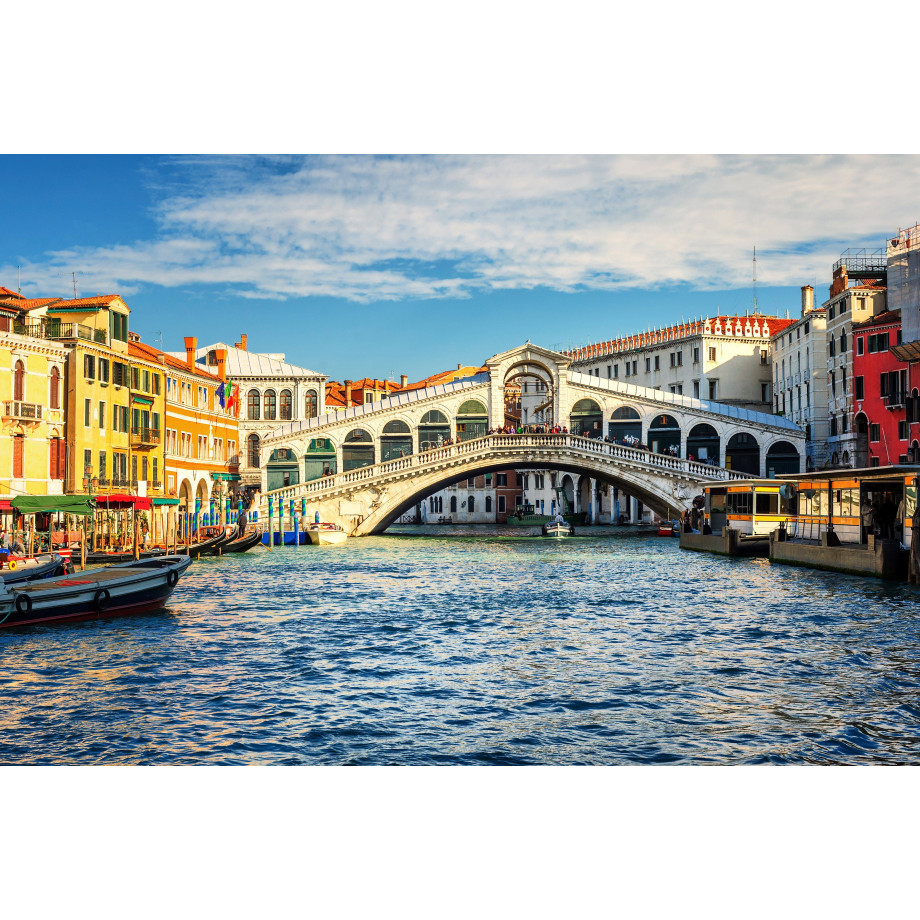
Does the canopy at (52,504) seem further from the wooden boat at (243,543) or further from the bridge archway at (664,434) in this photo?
the bridge archway at (664,434)

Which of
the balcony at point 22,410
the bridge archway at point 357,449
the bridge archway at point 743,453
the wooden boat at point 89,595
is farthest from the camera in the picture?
the bridge archway at point 357,449

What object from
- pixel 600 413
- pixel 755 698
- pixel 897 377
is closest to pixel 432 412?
pixel 600 413

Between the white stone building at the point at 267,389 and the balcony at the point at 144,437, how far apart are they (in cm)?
1100

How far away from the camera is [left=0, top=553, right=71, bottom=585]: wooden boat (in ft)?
44.8

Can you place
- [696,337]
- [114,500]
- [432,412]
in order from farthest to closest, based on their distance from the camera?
[696,337], [432,412], [114,500]

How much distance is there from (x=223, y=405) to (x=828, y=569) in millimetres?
18950

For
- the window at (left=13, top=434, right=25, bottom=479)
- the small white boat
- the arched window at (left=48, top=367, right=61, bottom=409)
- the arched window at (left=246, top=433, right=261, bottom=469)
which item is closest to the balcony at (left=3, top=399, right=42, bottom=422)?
the window at (left=13, top=434, right=25, bottom=479)

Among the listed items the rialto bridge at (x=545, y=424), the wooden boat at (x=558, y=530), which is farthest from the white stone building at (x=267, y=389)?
the wooden boat at (x=558, y=530)

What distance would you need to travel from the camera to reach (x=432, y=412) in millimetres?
33281

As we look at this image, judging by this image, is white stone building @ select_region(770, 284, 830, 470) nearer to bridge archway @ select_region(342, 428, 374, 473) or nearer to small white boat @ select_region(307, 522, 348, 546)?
bridge archway @ select_region(342, 428, 374, 473)

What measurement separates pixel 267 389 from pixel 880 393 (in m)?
20.4

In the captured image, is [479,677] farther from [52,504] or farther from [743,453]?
[743,453]

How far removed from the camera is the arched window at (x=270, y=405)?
117 ft

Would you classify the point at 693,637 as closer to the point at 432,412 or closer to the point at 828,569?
the point at 828,569
